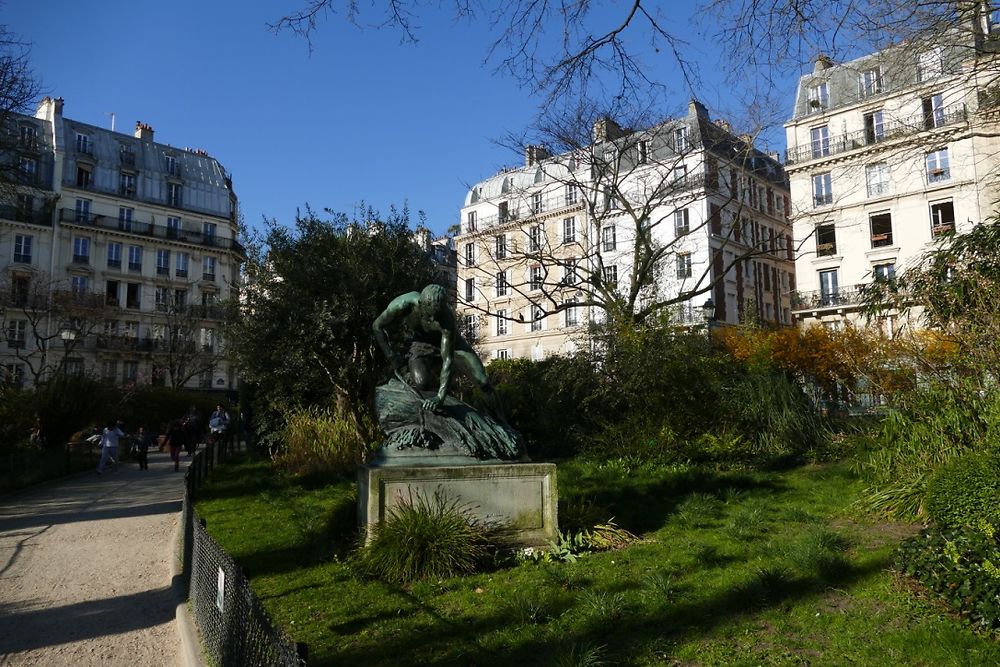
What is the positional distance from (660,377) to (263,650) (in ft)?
33.2

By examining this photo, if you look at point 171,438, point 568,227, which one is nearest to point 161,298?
point 568,227

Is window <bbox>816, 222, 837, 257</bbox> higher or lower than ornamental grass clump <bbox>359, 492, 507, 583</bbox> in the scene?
higher

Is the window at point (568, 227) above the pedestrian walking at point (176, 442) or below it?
above

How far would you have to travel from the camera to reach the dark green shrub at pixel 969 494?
15.9ft

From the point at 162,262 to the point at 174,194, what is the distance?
6.10 meters

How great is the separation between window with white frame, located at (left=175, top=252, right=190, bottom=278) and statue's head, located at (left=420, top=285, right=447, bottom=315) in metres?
50.3

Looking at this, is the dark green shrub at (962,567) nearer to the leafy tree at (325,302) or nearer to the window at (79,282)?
the leafy tree at (325,302)

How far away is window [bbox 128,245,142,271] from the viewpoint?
49062 mm

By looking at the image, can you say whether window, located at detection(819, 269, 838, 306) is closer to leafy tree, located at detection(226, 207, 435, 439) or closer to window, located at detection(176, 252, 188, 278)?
leafy tree, located at detection(226, 207, 435, 439)

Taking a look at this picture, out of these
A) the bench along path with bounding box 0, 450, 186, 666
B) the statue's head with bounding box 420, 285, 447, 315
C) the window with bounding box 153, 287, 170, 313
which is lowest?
the bench along path with bounding box 0, 450, 186, 666

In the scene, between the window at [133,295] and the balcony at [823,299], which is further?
the window at [133,295]

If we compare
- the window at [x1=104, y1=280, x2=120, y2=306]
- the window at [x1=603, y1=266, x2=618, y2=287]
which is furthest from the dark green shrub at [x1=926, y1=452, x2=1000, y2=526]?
the window at [x1=104, y1=280, x2=120, y2=306]

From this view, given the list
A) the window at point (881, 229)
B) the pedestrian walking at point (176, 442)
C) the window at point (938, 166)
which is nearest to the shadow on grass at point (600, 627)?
the pedestrian walking at point (176, 442)

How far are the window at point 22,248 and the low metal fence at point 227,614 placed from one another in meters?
48.6
